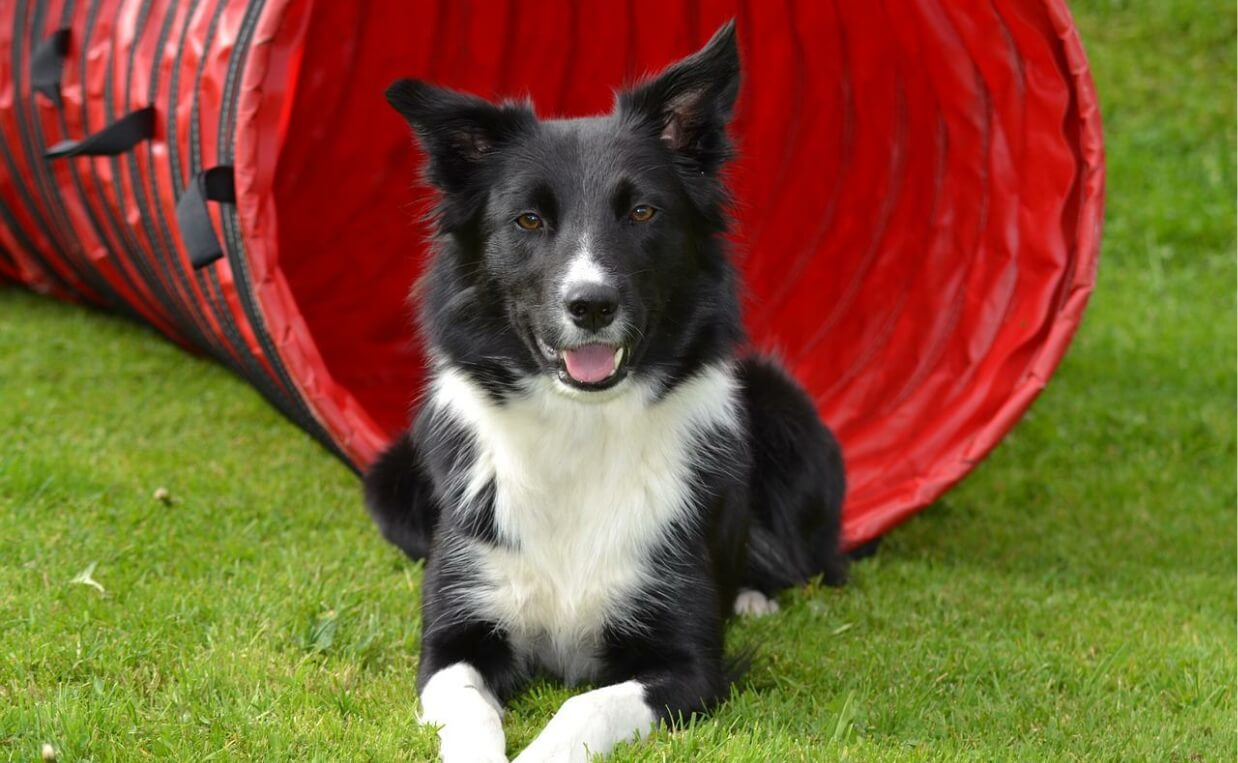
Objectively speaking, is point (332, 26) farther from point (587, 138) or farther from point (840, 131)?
point (587, 138)

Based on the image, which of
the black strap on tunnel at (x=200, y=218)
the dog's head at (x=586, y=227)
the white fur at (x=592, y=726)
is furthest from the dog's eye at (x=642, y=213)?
the black strap on tunnel at (x=200, y=218)

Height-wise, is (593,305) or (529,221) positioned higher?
(529,221)

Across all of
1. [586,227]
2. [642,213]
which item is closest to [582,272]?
[586,227]

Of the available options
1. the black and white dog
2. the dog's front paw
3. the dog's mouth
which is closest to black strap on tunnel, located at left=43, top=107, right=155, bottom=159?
the black and white dog

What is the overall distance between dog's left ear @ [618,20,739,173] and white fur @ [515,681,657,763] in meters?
1.47

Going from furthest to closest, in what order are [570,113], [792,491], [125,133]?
[570,113] → [125,133] → [792,491]

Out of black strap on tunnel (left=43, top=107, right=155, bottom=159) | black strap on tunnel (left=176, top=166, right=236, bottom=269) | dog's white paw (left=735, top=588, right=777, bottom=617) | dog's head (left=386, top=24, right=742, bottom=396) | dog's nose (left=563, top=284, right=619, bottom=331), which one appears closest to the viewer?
dog's nose (left=563, top=284, right=619, bottom=331)

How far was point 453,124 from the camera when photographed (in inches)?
147

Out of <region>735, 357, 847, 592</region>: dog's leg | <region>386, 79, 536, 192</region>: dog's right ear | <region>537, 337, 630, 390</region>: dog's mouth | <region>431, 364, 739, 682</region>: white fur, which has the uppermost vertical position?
<region>386, 79, 536, 192</region>: dog's right ear

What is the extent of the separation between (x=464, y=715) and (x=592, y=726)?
31 cm

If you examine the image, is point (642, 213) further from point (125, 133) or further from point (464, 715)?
point (125, 133)

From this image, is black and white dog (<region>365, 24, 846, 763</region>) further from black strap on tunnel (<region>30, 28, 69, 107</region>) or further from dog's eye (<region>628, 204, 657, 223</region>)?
black strap on tunnel (<region>30, 28, 69, 107</region>)

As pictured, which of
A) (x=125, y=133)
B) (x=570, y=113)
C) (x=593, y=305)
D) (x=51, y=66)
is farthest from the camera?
(x=570, y=113)

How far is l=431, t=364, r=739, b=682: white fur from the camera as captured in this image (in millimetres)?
3719
